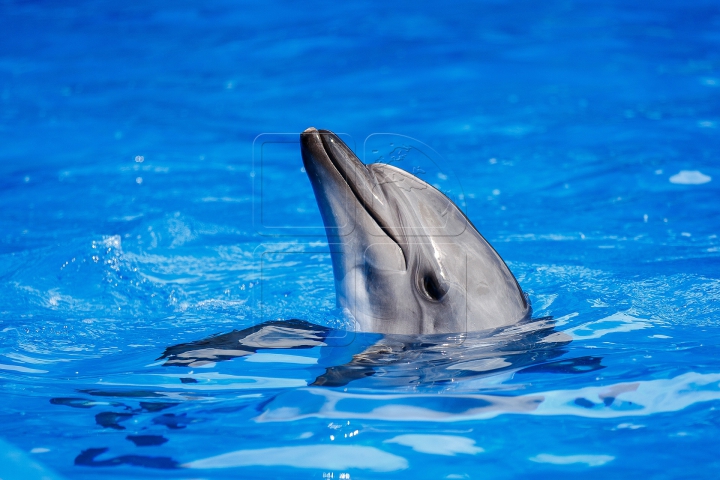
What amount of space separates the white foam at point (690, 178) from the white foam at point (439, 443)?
6658 mm

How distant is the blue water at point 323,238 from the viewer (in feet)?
12.9

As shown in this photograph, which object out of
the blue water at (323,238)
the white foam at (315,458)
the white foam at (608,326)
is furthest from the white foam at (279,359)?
the white foam at (608,326)

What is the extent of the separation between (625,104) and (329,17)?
6030 mm

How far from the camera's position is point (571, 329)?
536 centimetres

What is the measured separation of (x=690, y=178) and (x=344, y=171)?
21.0 feet

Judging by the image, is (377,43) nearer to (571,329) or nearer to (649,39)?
(649,39)

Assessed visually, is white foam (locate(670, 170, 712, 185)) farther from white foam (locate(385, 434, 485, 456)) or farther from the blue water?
white foam (locate(385, 434, 485, 456))

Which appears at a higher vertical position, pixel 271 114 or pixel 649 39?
pixel 649 39

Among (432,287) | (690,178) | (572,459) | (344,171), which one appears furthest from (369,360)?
(690,178)

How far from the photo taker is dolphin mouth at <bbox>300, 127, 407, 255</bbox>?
14.8ft

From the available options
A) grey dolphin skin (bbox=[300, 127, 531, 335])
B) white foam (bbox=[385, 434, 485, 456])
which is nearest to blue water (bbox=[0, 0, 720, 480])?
white foam (bbox=[385, 434, 485, 456])

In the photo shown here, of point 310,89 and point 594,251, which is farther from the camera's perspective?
point 310,89

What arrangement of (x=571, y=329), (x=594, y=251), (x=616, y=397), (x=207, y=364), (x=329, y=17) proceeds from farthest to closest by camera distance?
(x=329, y=17) → (x=594, y=251) → (x=571, y=329) → (x=207, y=364) → (x=616, y=397)

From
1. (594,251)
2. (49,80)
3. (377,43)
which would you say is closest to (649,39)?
(377,43)
